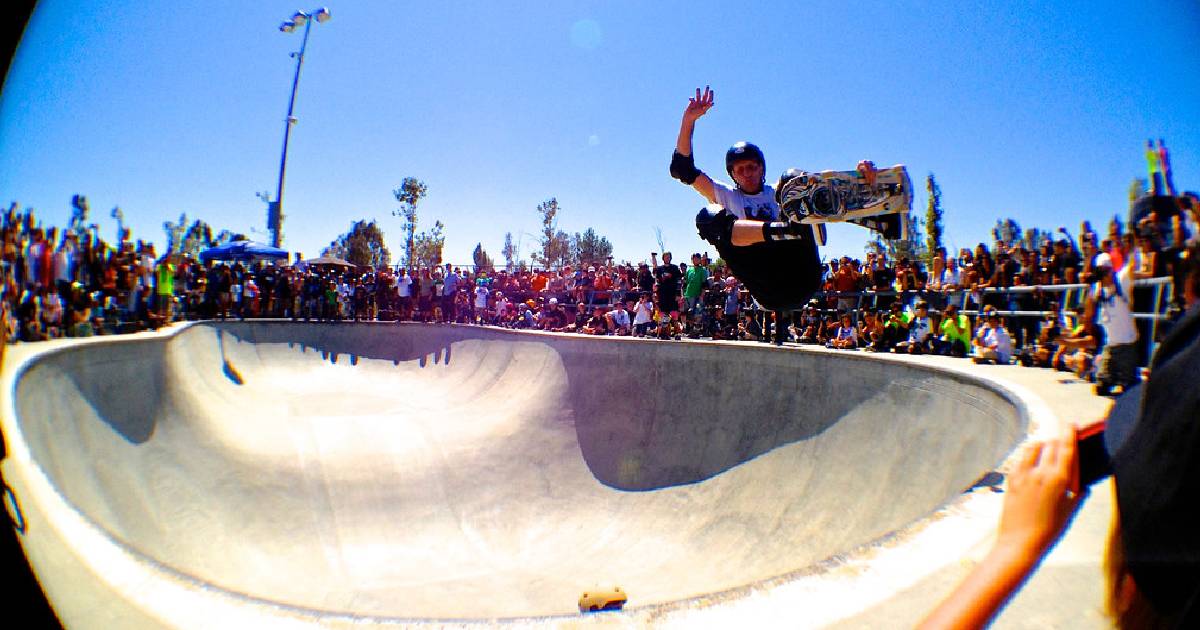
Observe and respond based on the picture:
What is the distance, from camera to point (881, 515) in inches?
139

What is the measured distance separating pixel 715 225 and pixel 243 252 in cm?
269

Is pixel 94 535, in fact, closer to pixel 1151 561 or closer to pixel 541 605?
pixel 1151 561

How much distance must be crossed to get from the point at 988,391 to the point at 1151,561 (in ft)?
11.5

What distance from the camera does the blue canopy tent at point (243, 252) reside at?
2808mm

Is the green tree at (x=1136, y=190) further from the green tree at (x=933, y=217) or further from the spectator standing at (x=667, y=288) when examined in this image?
the spectator standing at (x=667, y=288)

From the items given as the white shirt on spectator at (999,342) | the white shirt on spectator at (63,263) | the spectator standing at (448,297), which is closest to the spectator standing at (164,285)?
the white shirt on spectator at (63,263)

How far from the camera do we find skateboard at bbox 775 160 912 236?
2.04m

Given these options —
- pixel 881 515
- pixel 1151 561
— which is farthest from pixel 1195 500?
pixel 881 515

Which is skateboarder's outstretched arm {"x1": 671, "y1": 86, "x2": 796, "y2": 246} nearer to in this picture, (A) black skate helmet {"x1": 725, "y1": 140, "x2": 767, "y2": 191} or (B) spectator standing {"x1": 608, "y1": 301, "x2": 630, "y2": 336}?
(A) black skate helmet {"x1": 725, "y1": 140, "x2": 767, "y2": 191}

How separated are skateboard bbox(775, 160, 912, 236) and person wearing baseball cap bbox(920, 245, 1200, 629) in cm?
155

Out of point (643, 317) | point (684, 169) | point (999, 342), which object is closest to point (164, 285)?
point (684, 169)

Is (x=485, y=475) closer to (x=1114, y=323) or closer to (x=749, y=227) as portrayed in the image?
(x=749, y=227)

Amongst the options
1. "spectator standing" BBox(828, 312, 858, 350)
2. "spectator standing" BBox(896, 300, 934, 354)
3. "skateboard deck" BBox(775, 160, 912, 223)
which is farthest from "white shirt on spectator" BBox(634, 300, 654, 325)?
"skateboard deck" BBox(775, 160, 912, 223)

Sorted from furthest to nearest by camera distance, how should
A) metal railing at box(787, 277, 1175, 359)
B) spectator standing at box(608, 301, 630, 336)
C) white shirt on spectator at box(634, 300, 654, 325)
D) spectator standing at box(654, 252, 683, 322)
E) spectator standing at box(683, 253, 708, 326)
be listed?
spectator standing at box(608, 301, 630, 336) → white shirt on spectator at box(634, 300, 654, 325) → spectator standing at box(654, 252, 683, 322) → spectator standing at box(683, 253, 708, 326) → metal railing at box(787, 277, 1175, 359)
